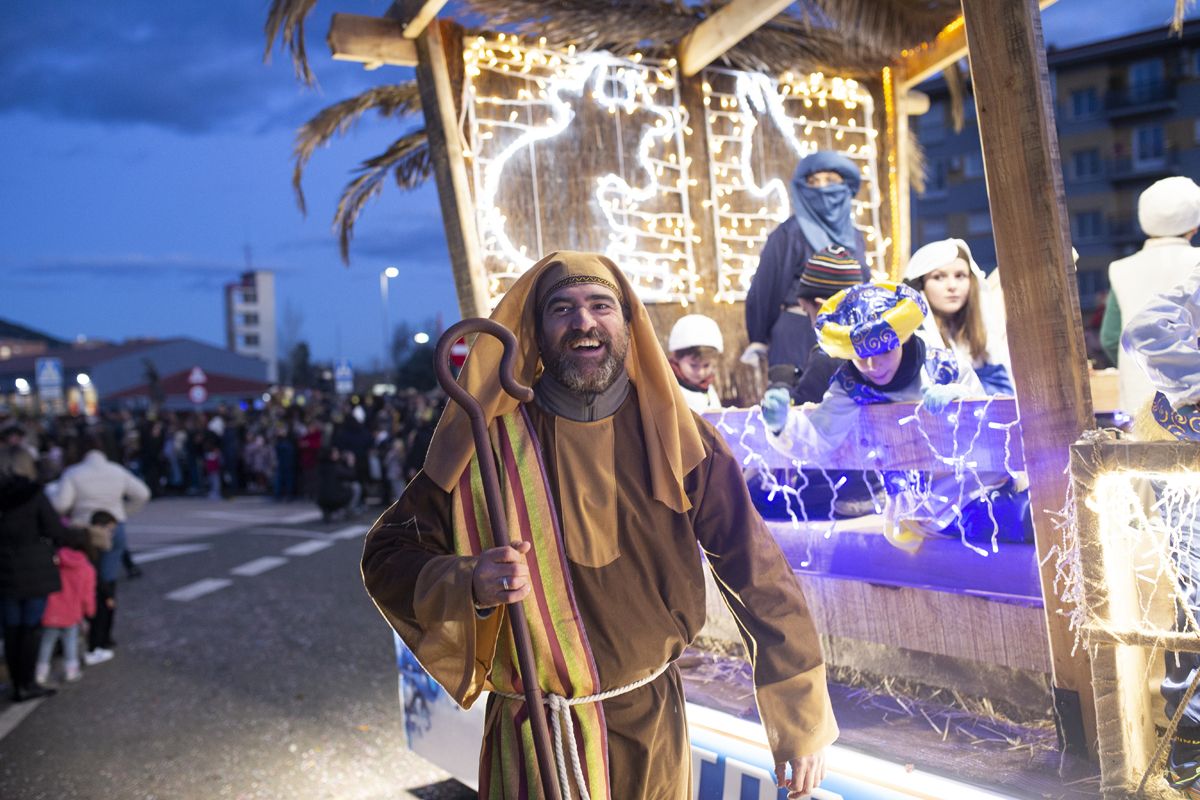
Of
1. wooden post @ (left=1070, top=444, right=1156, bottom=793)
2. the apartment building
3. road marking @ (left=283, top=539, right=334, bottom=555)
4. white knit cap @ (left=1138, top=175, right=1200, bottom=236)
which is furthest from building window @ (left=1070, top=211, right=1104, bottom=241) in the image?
wooden post @ (left=1070, top=444, right=1156, bottom=793)

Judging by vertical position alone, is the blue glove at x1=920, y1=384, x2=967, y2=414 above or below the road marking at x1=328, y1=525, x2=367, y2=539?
above

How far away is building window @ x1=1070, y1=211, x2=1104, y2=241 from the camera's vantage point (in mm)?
36566

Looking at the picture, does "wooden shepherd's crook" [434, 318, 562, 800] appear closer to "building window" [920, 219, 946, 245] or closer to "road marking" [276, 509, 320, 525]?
"road marking" [276, 509, 320, 525]

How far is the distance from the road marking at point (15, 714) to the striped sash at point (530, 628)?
5.58 m

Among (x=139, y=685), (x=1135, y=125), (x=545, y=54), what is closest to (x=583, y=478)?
(x=545, y=54)

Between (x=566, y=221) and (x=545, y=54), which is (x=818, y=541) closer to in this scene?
(x=566, y=221)

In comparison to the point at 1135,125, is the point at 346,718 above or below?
below

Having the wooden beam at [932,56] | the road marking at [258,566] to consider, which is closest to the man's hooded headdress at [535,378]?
the wooden beam at [932,56]

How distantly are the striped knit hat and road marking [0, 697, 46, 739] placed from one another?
5.78 metres

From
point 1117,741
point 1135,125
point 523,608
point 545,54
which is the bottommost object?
point 1117,741

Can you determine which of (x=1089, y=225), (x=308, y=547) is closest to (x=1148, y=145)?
(x=1089, y=225)

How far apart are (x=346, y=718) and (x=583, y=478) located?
4.88 m

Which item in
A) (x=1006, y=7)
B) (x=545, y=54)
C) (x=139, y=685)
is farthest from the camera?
(x=139, y=685)

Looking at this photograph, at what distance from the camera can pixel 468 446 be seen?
2326mm
